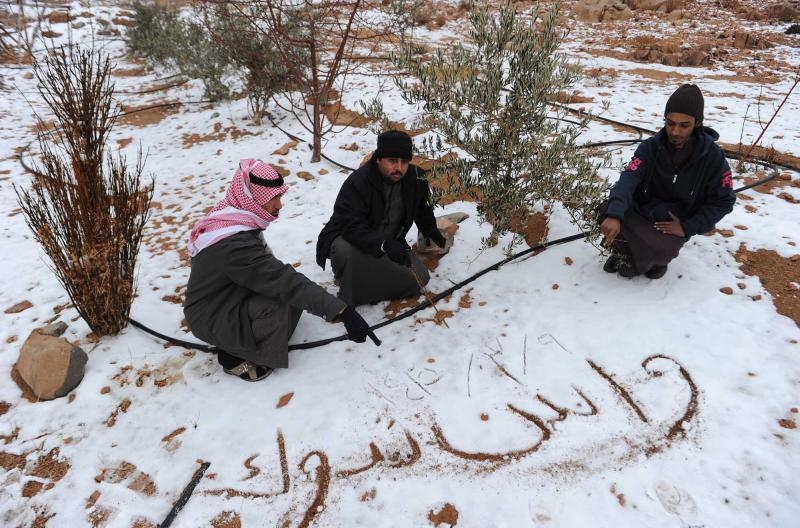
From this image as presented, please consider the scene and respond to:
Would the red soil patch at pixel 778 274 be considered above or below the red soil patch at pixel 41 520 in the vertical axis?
above

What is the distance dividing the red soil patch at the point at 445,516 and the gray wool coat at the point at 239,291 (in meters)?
1.07

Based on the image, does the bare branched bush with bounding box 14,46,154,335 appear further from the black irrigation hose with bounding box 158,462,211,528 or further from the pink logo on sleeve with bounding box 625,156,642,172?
the pink logo on sleeve with bounding box 625,156,642,172

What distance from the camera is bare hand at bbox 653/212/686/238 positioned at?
8.68 ft

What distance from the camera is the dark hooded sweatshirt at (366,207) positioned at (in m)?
2.88

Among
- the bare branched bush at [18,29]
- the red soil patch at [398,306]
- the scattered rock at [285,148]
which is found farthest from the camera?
the scattered rock at [285,148]

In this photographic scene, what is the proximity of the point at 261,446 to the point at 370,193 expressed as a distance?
5.58ft

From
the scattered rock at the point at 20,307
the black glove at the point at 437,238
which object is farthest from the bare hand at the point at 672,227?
the scattered rock at the point at 20,307

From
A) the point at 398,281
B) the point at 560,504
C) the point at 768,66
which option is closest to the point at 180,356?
the point at 398,281

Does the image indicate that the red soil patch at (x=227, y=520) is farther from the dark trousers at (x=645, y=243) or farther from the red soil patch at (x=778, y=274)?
the red soil patch at (x=778, y=274)

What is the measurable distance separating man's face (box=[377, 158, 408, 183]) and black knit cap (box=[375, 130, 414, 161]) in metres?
0.04

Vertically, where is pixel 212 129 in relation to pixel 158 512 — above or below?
above

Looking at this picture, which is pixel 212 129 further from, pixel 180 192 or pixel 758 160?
pixel 758 160

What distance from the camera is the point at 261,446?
2.25 meters

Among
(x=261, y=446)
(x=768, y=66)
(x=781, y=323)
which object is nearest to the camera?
(x=261, y=446)
